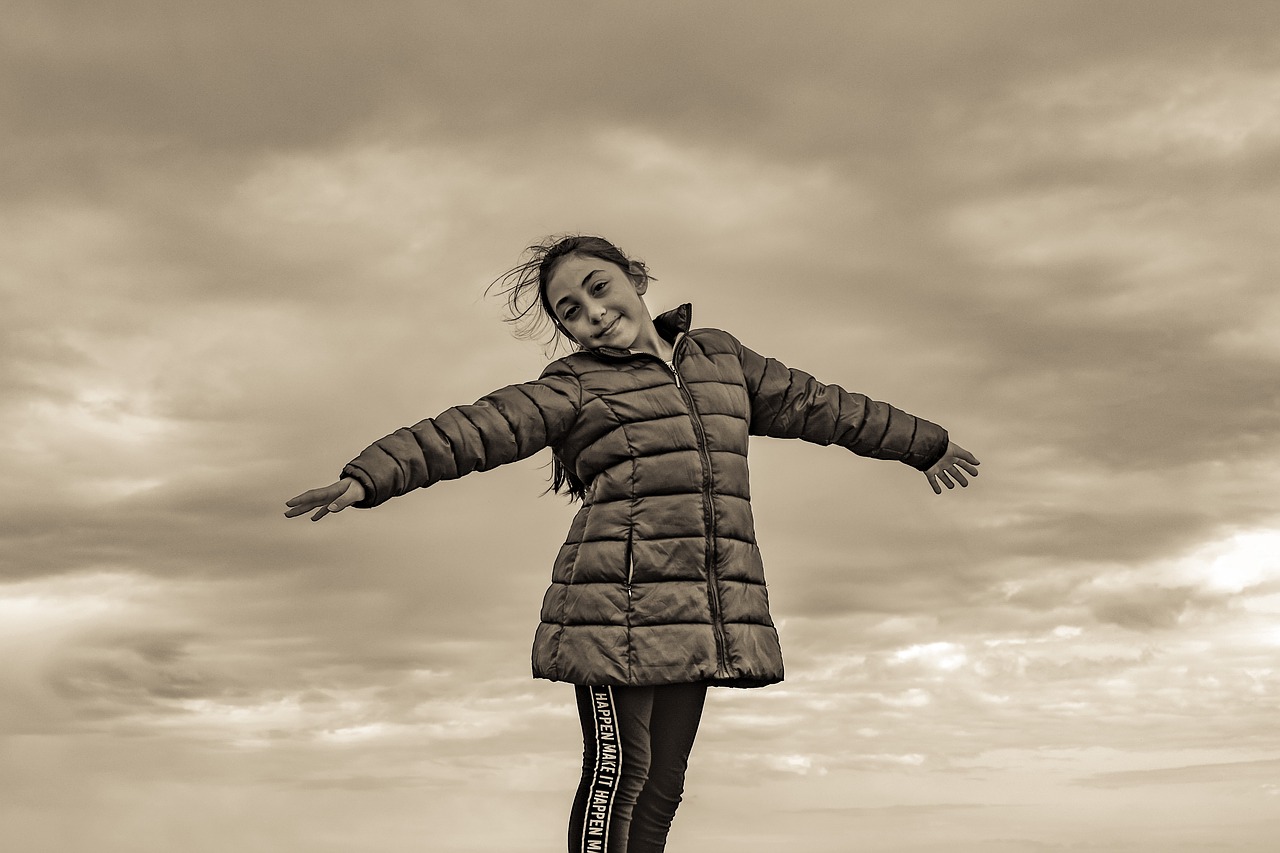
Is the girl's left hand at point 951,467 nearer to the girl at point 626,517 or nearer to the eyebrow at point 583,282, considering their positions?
the girl at point 626,517

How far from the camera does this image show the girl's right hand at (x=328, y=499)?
4.52 meters

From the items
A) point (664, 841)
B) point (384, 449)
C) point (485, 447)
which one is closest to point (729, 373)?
point (485, 447)

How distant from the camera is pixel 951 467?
621 cm

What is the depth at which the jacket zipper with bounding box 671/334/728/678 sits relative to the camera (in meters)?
4.98

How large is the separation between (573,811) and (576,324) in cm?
184

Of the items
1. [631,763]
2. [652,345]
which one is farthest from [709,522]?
[631,763]

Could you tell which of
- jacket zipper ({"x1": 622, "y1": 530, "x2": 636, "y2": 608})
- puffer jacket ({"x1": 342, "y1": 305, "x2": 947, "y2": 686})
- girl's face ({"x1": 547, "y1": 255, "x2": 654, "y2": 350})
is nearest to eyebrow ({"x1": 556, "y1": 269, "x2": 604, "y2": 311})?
Answer: girl's face ({"x1": 547, "y1": 255, "x2": 654, "y2": 350})

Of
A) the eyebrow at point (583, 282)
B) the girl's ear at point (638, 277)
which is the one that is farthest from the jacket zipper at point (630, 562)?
the girl's ear at point (638, 277)

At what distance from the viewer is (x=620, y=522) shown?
16.6ft

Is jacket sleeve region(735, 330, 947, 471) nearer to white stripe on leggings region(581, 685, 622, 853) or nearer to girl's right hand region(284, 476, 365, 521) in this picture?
white stripe on leggings region(581, 685, 622, 853)

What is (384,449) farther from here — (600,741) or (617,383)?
(600,741)

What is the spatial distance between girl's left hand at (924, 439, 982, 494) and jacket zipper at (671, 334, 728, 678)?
4.80ft

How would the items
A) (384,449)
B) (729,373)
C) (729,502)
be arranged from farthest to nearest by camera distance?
(729,373)
(729,502)
(384,449)

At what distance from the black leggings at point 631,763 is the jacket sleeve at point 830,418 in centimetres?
130
